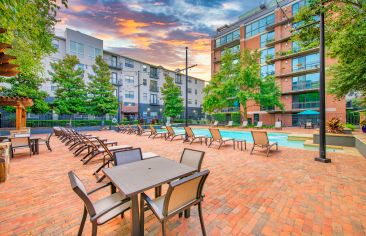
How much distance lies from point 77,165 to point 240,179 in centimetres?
583

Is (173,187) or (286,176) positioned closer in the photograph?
(173,187)

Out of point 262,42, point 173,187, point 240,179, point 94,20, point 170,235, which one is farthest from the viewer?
point 262,42

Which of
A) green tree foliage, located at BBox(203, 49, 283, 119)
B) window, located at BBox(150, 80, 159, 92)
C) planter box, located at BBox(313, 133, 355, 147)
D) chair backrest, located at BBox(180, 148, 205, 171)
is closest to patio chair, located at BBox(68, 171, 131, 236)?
chair backrest, located at BBox(180, 148, 205, 171)

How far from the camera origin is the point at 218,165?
5.95 m

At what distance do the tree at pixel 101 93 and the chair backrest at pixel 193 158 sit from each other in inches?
890

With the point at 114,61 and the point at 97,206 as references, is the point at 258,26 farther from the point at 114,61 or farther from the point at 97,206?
the point at 97,206

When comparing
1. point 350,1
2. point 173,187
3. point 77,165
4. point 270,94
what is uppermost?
point 350,1

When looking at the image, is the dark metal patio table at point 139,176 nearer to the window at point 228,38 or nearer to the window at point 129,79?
the window at point 129,79

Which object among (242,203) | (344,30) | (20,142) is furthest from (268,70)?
(20,142)

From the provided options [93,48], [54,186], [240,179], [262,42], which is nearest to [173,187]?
[240,179]

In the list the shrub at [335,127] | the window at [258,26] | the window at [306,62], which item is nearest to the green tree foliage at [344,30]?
the shrub at [335,127]

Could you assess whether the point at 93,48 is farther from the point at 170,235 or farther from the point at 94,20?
the point at 170,235

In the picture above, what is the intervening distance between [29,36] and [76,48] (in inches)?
1023

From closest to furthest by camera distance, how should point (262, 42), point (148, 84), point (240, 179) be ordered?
point (240, 179) → point (262, 42) → point (148, 84)
